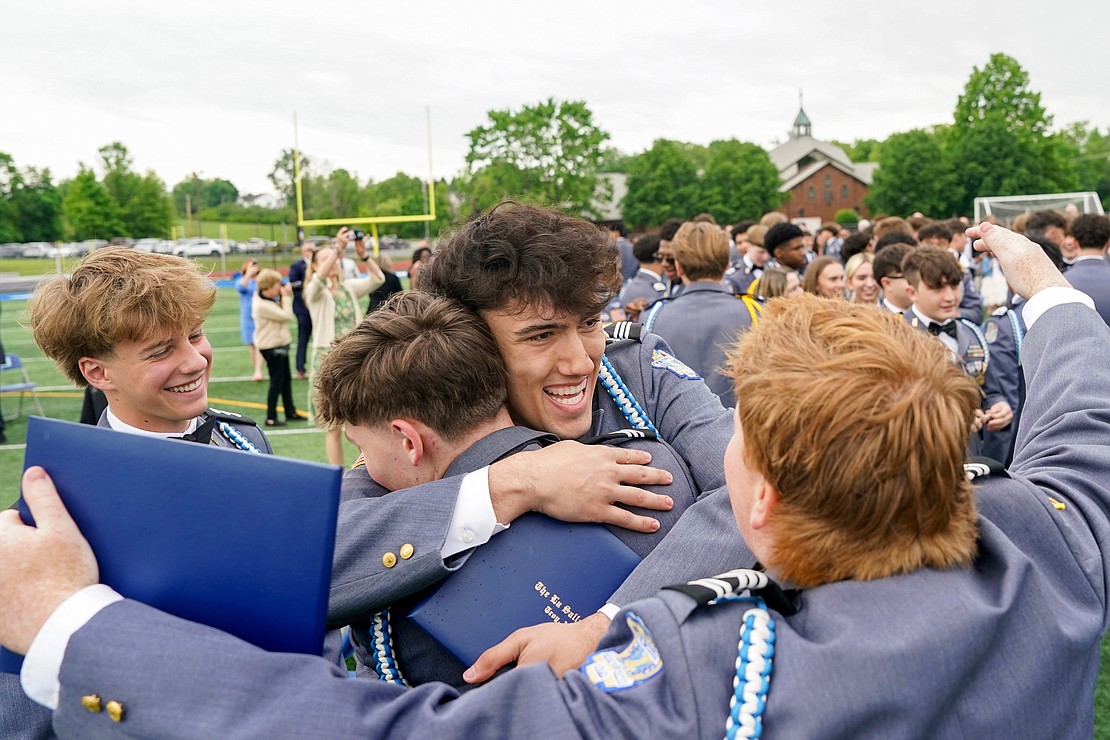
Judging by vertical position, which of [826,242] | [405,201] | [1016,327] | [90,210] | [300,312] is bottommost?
[300,312]

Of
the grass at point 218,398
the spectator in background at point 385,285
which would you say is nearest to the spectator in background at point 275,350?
the grass at point 218,398

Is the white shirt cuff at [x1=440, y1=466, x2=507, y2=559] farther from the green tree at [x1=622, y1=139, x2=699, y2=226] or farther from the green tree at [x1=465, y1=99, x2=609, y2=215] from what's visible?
the green tree at [x1=622, y1=139, x2=699, y2=226]

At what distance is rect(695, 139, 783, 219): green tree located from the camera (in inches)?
2675

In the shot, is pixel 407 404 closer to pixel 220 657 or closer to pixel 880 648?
pixel 220 657

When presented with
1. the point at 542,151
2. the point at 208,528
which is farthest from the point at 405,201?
the point at 208,528

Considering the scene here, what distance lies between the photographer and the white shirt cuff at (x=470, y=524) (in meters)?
1.46

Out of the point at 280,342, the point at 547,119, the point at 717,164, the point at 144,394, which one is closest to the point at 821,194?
the point at 717,164

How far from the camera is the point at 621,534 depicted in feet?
5.15

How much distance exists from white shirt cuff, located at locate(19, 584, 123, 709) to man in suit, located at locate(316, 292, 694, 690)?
467 mm

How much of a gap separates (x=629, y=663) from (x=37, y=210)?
73.2m

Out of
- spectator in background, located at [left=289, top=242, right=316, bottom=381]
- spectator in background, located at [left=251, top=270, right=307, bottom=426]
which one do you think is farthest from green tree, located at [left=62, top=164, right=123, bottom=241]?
spectator in background, located at [left=251, top=270, right=307, bottom=426]

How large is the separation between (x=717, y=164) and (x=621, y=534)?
235 ft

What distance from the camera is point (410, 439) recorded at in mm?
1638

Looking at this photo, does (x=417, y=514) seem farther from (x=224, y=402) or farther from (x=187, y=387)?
(x=224, y=402)
